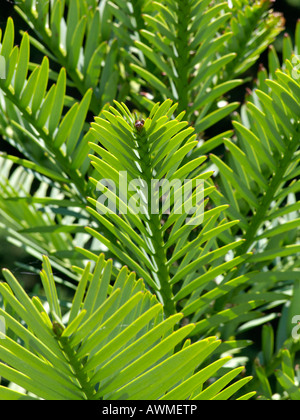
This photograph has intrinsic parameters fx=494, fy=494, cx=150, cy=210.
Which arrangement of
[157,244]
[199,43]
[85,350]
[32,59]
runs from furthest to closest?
1. [32,59]
2. [199,43]
3. [157,244]
4. [85,350]

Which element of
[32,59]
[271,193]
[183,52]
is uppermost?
[32,59]

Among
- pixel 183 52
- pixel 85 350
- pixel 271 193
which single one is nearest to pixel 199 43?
pixel 183 52

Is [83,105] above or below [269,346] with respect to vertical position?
above

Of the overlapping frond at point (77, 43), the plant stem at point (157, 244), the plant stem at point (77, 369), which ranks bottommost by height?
the plant stem at point (77, 369)

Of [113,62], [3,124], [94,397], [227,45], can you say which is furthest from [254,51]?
[94,397]

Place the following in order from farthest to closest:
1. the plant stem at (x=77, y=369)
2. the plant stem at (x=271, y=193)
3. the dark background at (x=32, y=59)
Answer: the dark background at (x=32, y=59)
the plant stem at (x=271, y=193)
the plant stem at (x=77, y=369)

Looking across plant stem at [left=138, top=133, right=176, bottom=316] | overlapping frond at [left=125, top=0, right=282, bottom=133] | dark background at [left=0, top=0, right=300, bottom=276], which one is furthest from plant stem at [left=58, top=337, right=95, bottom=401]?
dark background at [left=0, top=0, right=300, bottom=276]

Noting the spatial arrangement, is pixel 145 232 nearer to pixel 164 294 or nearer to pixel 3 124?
pixel 164 294

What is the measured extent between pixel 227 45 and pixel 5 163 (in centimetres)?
28

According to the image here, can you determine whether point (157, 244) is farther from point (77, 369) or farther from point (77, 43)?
point (77, 43)

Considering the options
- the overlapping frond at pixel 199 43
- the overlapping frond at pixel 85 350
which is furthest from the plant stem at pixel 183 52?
the overlapping frond at pixel 85 350

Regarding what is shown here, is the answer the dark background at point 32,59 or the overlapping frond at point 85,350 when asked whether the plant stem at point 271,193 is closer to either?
the overlapping frond at point 85,350

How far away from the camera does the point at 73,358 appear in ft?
0.60

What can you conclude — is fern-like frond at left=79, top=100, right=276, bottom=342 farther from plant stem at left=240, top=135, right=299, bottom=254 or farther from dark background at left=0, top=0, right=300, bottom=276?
dark background at left=0, top=0, right=300, bottom=276
